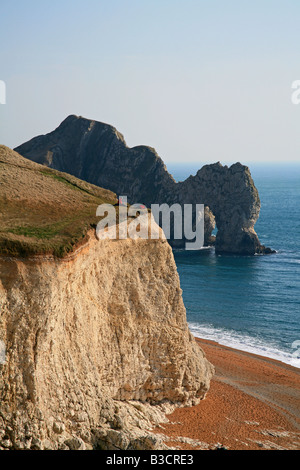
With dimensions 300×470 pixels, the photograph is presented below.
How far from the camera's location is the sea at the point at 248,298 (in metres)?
46.6

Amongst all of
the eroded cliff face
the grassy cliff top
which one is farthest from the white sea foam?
the grassy cliff top

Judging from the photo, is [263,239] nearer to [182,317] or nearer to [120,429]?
[182,317]

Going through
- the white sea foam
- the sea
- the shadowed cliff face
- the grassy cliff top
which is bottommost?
the white sea foam

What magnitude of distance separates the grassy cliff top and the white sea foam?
826 inches

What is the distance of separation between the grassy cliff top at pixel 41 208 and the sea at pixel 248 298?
904 inches

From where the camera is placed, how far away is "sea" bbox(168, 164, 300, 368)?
4659cm

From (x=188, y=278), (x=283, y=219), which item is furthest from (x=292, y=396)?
(x=283, y=219)

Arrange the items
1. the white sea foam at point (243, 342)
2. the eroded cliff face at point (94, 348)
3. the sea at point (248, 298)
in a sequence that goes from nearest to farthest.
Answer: the eroded cliff face at point (94, 348)
the white sea foam at point (243, 342)
the sea at point (248, 298)

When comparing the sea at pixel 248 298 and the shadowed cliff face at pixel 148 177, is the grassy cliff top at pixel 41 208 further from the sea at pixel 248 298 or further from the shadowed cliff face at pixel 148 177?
the shadowed cliff face at pixel 148 177

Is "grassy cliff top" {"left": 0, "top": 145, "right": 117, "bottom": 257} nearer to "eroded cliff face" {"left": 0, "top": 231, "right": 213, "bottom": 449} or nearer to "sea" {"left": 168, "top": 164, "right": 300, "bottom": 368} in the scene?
"eroded cliff face" {"left": 0, "top": 231, "right": 213, "bottom": 449}

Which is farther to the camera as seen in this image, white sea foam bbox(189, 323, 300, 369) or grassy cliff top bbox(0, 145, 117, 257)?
white sea foam bbox(189, 323, 300, 369)

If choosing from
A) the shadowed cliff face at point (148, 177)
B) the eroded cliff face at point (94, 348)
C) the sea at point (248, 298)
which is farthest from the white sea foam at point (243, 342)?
the shadowed cliff face at point (148, 177)

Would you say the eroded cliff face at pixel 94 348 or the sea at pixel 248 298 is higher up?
the eroded cliff face at pixel 94 348
